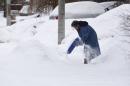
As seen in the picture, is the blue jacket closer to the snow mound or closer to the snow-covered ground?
the snow-covered ground

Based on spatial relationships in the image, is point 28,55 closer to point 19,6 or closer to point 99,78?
point 99,78

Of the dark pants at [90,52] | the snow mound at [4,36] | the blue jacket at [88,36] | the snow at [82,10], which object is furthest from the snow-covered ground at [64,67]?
the snow at [82,10]

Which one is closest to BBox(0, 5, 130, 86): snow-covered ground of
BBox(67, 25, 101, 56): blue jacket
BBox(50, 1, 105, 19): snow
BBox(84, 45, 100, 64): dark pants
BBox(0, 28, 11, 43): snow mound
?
BBox(84, 45, 100, 64): dark pants

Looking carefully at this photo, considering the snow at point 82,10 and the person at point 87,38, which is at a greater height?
the person at point 87,38

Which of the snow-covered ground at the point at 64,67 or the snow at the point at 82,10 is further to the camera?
the snow at the point at 82,10

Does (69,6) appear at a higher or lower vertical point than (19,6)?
higher

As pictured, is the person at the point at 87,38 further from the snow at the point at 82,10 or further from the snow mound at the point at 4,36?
the snow at the point at 82,10

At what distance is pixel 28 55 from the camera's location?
824 centimetres

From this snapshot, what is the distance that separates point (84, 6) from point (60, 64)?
33.1 ft

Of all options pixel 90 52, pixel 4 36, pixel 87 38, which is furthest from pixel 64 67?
pixel 4 36

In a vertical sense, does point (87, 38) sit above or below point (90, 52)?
above

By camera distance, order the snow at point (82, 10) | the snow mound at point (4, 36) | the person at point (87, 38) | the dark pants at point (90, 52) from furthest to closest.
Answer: the snow at point (82, 10) < the snow mound at point (4, 36) < the dark pants at point (90, 52) < the person at point (87, 38)

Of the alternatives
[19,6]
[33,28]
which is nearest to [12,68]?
[33,28]

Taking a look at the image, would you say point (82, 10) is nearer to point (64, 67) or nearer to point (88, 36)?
point (88, 36)
